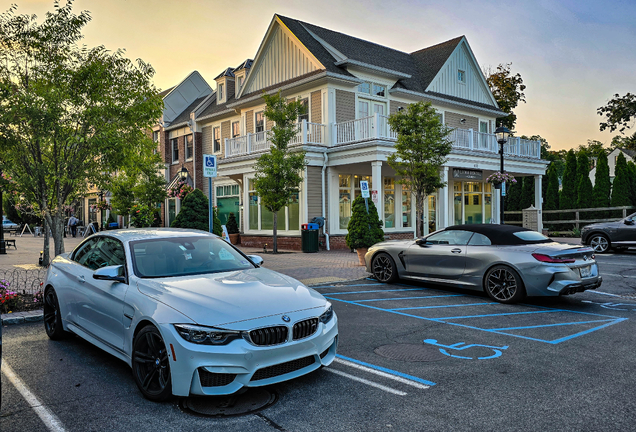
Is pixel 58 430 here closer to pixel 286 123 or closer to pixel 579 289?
pixel 579 289

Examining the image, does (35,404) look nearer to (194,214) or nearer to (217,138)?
(194,214)

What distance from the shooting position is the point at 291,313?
4430 millimetres

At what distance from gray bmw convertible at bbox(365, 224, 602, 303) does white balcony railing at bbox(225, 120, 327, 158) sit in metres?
10.9

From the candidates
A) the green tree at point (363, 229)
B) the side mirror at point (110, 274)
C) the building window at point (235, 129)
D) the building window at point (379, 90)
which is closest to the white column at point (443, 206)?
the building window at point (379, 90)

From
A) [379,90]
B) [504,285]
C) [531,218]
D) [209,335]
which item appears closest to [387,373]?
[209,335]

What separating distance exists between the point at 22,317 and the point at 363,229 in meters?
9.27

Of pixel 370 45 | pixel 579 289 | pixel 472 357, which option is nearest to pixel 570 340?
pixel 472 357

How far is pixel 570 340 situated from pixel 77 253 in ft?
21.0

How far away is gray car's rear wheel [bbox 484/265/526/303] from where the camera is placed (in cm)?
867

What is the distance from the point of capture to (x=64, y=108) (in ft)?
37.2

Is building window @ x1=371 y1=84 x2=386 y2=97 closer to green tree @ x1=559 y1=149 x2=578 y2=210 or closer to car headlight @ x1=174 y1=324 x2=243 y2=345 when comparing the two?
green tree @ x1=559 y1=149 x2=578 y2=210

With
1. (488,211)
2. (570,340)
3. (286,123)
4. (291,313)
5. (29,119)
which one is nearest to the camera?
(291,313)

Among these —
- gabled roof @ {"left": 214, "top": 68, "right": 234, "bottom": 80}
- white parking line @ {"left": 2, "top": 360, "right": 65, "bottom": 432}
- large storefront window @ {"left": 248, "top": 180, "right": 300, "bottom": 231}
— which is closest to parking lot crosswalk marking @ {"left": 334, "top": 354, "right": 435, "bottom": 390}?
white parking line @ {"left": 2, "top": 360, "right": 65, "bottom": 432}

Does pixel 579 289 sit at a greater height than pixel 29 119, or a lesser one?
lesser
